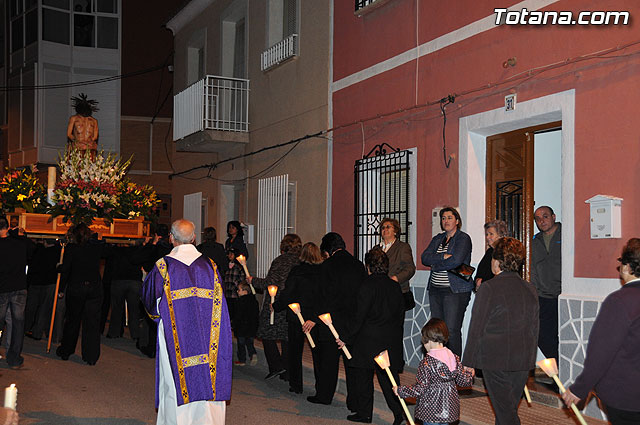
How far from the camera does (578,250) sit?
28.7 ft

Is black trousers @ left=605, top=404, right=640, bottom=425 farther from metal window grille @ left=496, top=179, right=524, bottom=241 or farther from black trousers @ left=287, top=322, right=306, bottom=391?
black trousers @ left=287, top=322, right=306, bottom=391

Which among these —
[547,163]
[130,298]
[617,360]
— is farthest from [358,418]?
[130,298]

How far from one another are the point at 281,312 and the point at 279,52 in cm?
695

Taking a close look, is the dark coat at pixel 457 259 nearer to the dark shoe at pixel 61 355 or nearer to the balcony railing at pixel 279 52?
the dark shoe at pixel 61 355

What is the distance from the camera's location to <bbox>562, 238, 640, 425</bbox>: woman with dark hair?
190 inches

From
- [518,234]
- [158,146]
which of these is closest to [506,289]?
[518,234]

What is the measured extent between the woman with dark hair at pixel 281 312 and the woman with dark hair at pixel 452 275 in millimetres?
1699

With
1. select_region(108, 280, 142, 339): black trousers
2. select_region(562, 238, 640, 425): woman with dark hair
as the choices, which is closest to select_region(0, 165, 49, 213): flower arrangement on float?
select_region(108, 280, 142, 339): black trousers

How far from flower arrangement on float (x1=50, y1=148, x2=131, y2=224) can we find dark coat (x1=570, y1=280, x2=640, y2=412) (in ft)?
37.2

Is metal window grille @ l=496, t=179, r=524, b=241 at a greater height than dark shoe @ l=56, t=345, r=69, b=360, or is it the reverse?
metal window grille @ l=496, t=179, r=524, b=241

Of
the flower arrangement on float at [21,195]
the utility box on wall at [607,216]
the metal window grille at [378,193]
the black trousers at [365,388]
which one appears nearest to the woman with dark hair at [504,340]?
the black trousers at [365,388]

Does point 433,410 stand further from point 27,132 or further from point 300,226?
point 27,132

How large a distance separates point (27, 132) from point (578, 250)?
22.8m

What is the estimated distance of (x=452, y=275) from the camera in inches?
384
